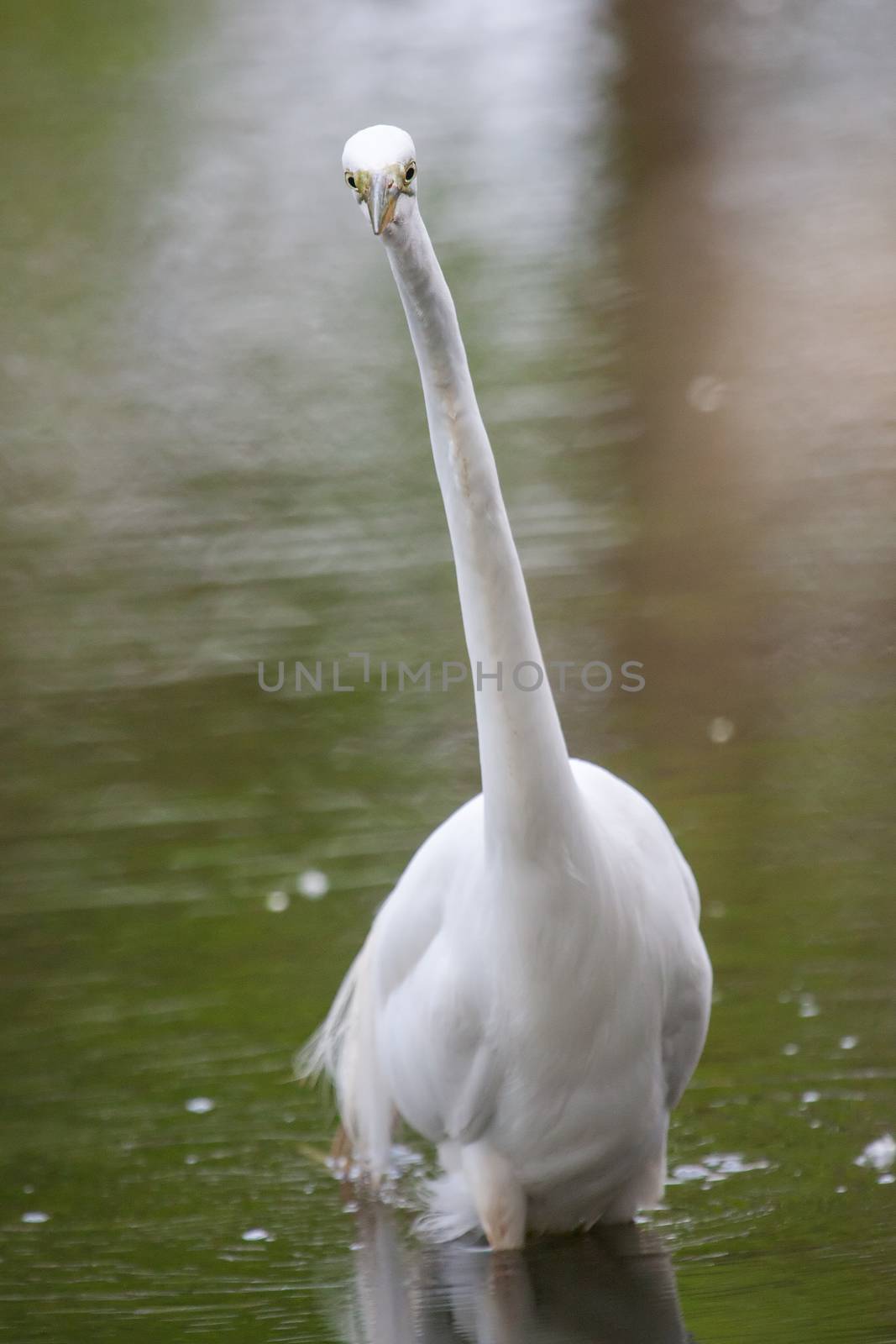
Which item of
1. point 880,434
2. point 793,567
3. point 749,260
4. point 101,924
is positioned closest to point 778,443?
point 880,434

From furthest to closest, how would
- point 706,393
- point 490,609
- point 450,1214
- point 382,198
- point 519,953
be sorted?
point 706,393 → point 450,1214 → point 519,953 → point 490,609 → point 382,198

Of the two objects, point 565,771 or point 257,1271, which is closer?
point 565,771

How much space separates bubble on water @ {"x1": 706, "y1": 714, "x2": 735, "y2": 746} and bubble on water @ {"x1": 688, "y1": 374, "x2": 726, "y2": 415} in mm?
2191

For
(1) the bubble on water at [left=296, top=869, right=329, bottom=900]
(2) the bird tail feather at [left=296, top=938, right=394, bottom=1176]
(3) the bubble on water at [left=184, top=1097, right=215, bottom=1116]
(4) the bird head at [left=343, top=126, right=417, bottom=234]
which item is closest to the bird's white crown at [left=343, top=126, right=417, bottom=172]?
(4) the bird head at [left=343, top=126, right=417, bottom=234]

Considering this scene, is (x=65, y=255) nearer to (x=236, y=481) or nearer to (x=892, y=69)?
(x=236, y=481)

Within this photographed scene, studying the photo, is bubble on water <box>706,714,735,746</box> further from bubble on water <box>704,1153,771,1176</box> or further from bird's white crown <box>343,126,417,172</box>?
bird's white crown <box>343,126,417,172</box>

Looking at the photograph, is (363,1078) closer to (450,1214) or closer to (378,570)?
(450,1214)

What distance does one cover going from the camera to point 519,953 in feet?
7.27

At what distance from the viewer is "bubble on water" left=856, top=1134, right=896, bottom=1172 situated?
2.44 m

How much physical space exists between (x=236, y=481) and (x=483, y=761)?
4.14 meters

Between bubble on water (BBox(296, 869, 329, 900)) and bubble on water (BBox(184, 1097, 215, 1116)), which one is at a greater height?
bubble on water (BBox(296, 869, 329, 900))

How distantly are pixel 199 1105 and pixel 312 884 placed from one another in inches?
34.0

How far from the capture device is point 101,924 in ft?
12.1

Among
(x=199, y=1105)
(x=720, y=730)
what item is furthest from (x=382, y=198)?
(x=720, y=730)
